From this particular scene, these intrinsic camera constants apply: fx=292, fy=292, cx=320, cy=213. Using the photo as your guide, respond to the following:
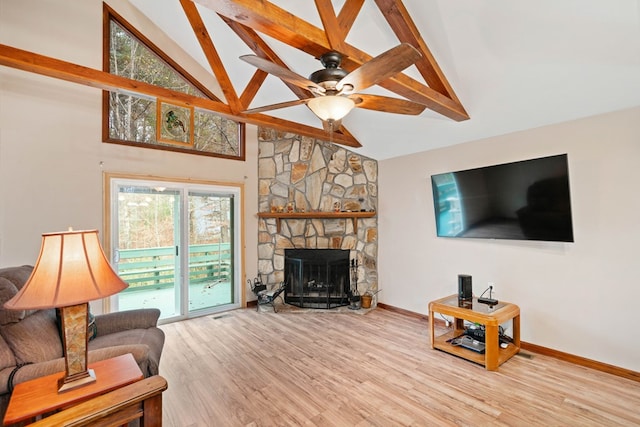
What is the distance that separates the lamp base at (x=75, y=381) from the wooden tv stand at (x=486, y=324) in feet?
9.91

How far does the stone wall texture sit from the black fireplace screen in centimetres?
19

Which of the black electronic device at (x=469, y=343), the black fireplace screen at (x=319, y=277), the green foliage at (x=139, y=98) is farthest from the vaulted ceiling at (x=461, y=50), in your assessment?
the black electronic device at (x=469, y=343)

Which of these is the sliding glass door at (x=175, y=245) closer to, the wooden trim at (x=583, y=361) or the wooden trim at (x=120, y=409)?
the wooden trim at (x=120, y=409)

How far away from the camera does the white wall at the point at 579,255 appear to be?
2668 mm

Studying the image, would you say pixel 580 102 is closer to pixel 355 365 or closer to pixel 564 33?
pixel 564 33

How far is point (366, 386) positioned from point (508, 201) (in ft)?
8.05

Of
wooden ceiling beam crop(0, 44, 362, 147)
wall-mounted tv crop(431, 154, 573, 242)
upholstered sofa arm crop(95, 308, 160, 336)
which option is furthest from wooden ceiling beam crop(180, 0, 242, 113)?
wall-mounted tv crop(431, 154, 573, 242)

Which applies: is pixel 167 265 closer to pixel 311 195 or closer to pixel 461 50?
pixel 311 195

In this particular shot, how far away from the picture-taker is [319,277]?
4824mm

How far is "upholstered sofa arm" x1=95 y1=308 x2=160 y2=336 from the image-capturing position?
251 centimetres

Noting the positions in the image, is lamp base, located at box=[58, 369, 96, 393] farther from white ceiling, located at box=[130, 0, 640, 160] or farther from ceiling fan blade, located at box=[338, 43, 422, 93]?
white ceiling, located at box=[130, 0, 640, 160]

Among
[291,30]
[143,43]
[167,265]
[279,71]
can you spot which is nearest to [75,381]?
[279,71]

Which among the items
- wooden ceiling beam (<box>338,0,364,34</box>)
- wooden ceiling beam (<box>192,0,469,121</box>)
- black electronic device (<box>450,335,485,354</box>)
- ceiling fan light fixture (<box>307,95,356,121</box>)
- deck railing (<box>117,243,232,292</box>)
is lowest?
black electronic device (<box>450,335,485,354</box>)

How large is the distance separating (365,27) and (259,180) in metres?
2.94
